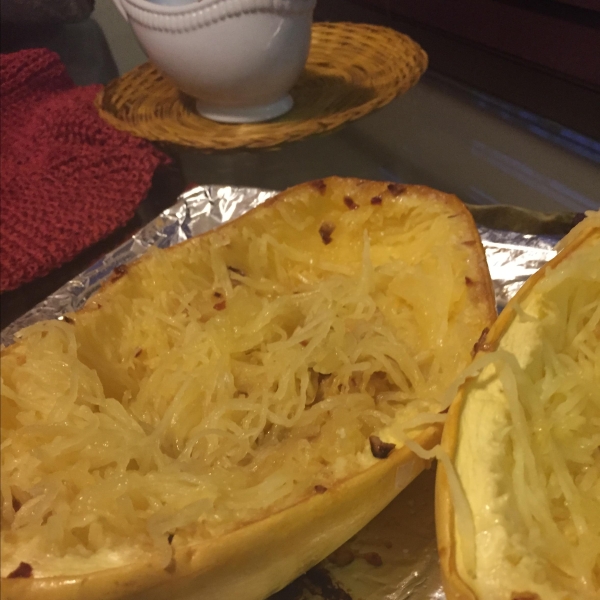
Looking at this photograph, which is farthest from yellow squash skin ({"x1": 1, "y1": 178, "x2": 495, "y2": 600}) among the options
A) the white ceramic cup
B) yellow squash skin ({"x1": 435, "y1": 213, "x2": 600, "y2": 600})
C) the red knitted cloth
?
the white ceramic cup

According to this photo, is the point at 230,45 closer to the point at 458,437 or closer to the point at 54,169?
the point at 54,169

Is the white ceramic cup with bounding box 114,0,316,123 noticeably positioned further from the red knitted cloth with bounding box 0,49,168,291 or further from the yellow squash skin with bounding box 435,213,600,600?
the yellow squash skin with bounding box 435,213,600,600

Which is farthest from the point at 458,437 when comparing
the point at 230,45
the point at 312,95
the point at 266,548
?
the point at 312,95

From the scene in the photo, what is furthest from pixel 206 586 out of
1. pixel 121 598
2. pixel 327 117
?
pixel 327 117

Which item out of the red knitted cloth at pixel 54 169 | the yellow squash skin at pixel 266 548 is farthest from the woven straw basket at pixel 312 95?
the yellow squash skin at pixel 266 548

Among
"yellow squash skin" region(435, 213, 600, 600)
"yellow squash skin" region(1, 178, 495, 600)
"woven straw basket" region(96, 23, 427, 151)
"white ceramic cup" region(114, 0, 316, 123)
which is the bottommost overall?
"yellow squash skin" region(1, 178, 495, 600)
